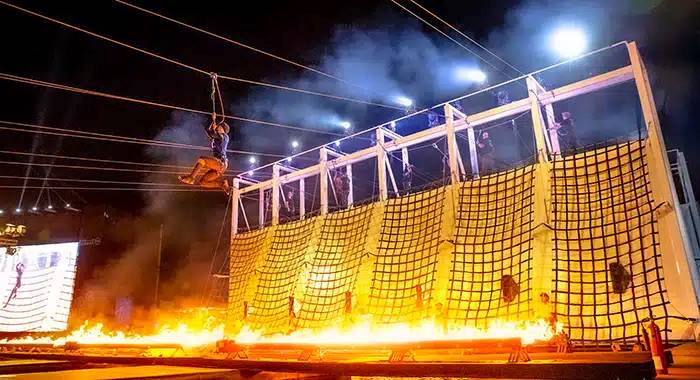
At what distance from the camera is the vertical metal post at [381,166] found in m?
9.70

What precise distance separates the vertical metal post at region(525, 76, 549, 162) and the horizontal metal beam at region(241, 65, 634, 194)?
0.14 metres

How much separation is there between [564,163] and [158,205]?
1280 centimetres

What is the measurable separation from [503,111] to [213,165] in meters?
5.32

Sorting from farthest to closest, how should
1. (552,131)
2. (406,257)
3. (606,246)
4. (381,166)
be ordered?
1. (381,166)
2. (406,257)
3. (552,131)
4. (606,246)

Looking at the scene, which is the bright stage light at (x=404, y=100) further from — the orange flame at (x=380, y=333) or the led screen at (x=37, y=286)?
the led screen at (x=37, y=286)

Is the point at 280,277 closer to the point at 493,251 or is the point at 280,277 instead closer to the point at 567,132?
the point at 493,251

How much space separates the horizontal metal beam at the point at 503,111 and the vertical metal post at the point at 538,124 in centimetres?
14

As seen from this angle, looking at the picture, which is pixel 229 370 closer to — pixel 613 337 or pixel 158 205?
pixel 613 337

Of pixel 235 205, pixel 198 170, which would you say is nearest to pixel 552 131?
pixel 198 170

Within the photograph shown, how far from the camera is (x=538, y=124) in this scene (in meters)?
7.58

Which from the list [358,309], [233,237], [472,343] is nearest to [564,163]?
[358,309]

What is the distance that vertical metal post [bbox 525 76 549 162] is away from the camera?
754 centimetres

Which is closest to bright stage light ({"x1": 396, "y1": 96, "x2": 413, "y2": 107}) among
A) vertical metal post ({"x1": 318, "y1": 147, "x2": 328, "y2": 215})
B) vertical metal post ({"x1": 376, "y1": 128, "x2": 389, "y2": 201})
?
vertical metal post ({"x1": 376, "y1": 128, "x2": 389, "y2": 201})

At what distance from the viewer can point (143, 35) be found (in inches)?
324
